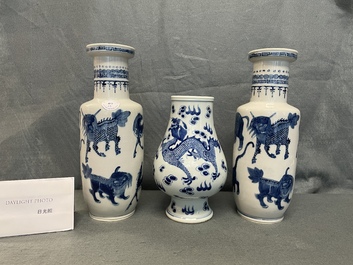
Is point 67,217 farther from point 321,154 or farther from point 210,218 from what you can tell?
point 321,154

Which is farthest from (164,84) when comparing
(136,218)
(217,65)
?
(136,218)

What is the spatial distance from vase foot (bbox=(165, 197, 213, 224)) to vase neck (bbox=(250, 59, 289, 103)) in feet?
0.92

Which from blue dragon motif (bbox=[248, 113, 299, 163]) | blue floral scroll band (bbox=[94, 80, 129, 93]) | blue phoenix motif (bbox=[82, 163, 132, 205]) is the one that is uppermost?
blue floral scroll band (bbox=[94, 80, 129, 93])

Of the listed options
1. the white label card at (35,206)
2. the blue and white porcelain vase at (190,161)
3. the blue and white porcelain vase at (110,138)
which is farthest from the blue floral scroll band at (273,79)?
the white label card at (35,206)

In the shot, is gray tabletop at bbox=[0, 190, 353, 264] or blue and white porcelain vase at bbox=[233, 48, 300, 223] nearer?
gray tabletop at bbox=[0, 190, 353, 264]

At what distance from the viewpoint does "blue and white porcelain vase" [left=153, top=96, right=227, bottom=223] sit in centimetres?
62

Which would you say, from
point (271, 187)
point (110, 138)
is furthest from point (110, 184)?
point (271, 187)

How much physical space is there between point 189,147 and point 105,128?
0.19 m

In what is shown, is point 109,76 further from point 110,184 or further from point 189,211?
point 189,211

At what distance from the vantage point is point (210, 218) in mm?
688

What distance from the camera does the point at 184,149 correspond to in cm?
63

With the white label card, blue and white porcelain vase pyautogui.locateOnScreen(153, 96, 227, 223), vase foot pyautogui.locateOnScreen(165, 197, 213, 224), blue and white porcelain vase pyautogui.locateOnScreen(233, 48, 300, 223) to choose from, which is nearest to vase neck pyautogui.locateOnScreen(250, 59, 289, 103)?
blue and white porcelain vase pyautogui.locateOnScreen(233, 48, 300, 223)

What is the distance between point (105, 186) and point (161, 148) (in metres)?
0.15

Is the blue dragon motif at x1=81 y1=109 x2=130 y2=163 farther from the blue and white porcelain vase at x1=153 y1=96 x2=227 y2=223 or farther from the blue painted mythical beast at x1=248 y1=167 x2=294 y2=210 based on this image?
the blue painted mythical beast at x1=248 y1=167 x2=294 y2=210
